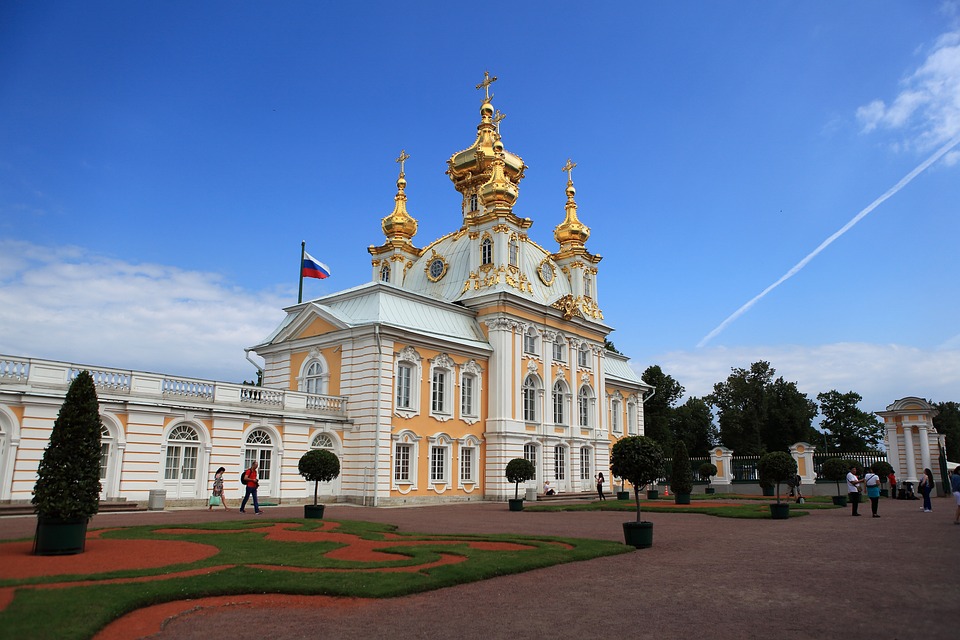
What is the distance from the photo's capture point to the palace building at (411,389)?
909 inches

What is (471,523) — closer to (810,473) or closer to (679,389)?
(810,473)

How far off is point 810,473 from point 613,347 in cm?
2302

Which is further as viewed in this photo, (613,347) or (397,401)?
(613,347)

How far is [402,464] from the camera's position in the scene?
30156 millimetres

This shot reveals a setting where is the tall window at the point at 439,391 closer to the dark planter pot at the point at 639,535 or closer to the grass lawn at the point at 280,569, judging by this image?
the grass lawn at the point at 280,569

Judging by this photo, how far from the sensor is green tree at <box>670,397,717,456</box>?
6750 centimetres

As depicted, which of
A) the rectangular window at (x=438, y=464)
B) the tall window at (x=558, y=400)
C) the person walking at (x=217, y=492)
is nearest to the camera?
the person walking at (x=217, y=492)

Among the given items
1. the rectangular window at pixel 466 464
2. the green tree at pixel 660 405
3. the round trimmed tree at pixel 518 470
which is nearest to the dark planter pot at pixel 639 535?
the round trimmed tree at pixel 518 470

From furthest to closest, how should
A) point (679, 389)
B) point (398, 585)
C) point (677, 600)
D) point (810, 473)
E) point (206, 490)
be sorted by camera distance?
point (679, 389)
point (810, 473)
point (206, 490)
point (398, 585)
point (677, 600)

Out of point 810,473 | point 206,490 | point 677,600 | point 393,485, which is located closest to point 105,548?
point 677,600

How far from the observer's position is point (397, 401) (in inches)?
1187

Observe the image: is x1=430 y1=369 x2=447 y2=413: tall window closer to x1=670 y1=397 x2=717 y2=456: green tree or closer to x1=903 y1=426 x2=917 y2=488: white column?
x1=903 y1=426 x2=917 y2=488: white column

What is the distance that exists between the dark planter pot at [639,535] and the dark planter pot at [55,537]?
9945mm

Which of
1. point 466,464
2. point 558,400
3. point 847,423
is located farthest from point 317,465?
point 847,423
